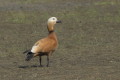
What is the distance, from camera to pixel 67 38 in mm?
16906

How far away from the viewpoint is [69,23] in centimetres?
2214

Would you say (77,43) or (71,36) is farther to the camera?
(71,36)

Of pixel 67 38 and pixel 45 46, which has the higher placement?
pixel 45 46

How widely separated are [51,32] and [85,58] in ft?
4.66

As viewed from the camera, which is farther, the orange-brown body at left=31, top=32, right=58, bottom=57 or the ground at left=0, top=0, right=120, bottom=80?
the orange-brown body at left=31, top=32, right=58, bottom=57

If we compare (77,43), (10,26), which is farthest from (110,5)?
(77,43)

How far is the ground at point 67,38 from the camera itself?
10539 millimetres

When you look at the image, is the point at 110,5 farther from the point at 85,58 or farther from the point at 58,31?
the point at 85,58

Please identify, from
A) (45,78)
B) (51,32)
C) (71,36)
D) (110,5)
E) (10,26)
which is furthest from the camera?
(110,5)

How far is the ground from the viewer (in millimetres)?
10539

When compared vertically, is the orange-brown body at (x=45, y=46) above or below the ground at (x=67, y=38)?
above

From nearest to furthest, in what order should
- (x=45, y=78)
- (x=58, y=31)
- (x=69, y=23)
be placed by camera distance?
1. (x=45, y=78)
2. (x=58, y=31)
3. (x=69, y=23)

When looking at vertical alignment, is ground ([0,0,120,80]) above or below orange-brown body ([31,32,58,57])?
below

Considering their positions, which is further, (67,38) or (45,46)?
(67,38)
